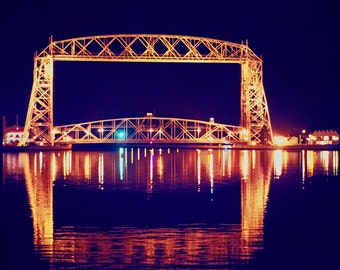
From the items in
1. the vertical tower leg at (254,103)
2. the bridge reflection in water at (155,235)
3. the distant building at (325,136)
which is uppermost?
the vertical tower leg at (254,103)

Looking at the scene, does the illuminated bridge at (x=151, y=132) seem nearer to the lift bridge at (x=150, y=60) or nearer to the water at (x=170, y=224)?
the lift bridge at (x=150, y=60)

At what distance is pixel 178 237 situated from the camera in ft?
36.5

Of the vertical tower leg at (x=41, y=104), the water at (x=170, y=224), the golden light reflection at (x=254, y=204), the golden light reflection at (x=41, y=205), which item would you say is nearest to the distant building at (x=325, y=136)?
the vertical tower leg at (x=41, y=104)

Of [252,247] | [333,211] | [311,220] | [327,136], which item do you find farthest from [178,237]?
[327,136]

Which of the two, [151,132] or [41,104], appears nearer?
[41,104]

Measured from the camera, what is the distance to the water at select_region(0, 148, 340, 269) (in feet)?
31.5

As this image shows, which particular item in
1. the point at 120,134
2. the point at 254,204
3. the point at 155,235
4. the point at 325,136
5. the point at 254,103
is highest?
the point at 254,103

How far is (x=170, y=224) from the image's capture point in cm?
1249

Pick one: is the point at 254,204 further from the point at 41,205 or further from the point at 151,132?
the point at 151,132

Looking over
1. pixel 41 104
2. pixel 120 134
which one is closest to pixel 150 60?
pixel 41 104

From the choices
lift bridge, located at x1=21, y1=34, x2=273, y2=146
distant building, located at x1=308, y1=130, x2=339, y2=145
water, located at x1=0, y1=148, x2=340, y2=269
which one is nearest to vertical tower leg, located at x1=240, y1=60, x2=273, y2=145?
lift bridge, located at x1=21, y1=34, x2=273, y2=146

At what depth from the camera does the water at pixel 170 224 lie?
31.5 ft

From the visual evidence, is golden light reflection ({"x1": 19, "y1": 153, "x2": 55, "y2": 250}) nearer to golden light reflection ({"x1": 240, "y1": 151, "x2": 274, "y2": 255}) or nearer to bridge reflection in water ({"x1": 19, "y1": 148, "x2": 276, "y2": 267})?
bridge reflection in water ({"x1": 19, "y1": 148, "x2": 276, "y2": 267})

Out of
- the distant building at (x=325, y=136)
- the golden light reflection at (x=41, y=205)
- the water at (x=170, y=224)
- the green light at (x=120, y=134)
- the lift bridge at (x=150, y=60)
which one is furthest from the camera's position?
the distant building at (x=325, y=136)
